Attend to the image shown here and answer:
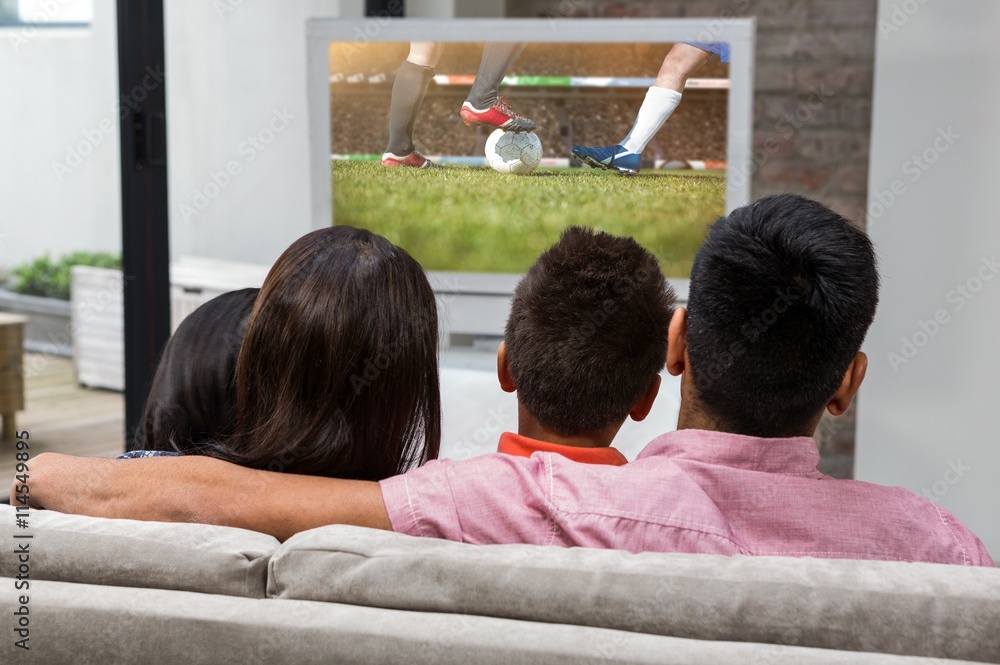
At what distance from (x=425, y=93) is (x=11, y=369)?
130cm

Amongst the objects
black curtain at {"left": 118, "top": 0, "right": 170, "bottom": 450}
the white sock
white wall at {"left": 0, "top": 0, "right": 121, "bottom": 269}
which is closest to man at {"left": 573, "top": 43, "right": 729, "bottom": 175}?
the white sock

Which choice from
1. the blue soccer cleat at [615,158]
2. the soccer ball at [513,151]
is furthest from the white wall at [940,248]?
the soccer ball at [513,151]

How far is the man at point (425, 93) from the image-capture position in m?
2.75

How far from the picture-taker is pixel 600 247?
49.3 inches

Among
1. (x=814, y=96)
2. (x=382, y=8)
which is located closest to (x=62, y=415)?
(x=382, y=8)

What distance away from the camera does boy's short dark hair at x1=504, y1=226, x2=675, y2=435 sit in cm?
115

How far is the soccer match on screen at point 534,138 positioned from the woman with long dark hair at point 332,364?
63.1 inches

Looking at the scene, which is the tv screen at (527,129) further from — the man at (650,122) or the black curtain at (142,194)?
the black curtain at (142,194)

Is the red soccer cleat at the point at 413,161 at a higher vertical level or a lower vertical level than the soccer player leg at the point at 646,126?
lower

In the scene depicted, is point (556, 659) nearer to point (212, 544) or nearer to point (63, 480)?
point (212, 544)

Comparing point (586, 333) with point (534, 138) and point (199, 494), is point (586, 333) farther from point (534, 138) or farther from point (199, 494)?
point (534, 138)

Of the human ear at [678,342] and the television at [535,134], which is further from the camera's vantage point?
the television at [535,134]

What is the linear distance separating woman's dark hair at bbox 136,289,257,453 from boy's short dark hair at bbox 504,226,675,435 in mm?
332

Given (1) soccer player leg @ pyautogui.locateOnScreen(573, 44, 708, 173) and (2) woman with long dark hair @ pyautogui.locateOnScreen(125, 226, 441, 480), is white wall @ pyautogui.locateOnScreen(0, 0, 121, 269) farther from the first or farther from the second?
(2) woman with long dark hair @ pyautogui.locateOnScreen(125, 226, 441, 480)
